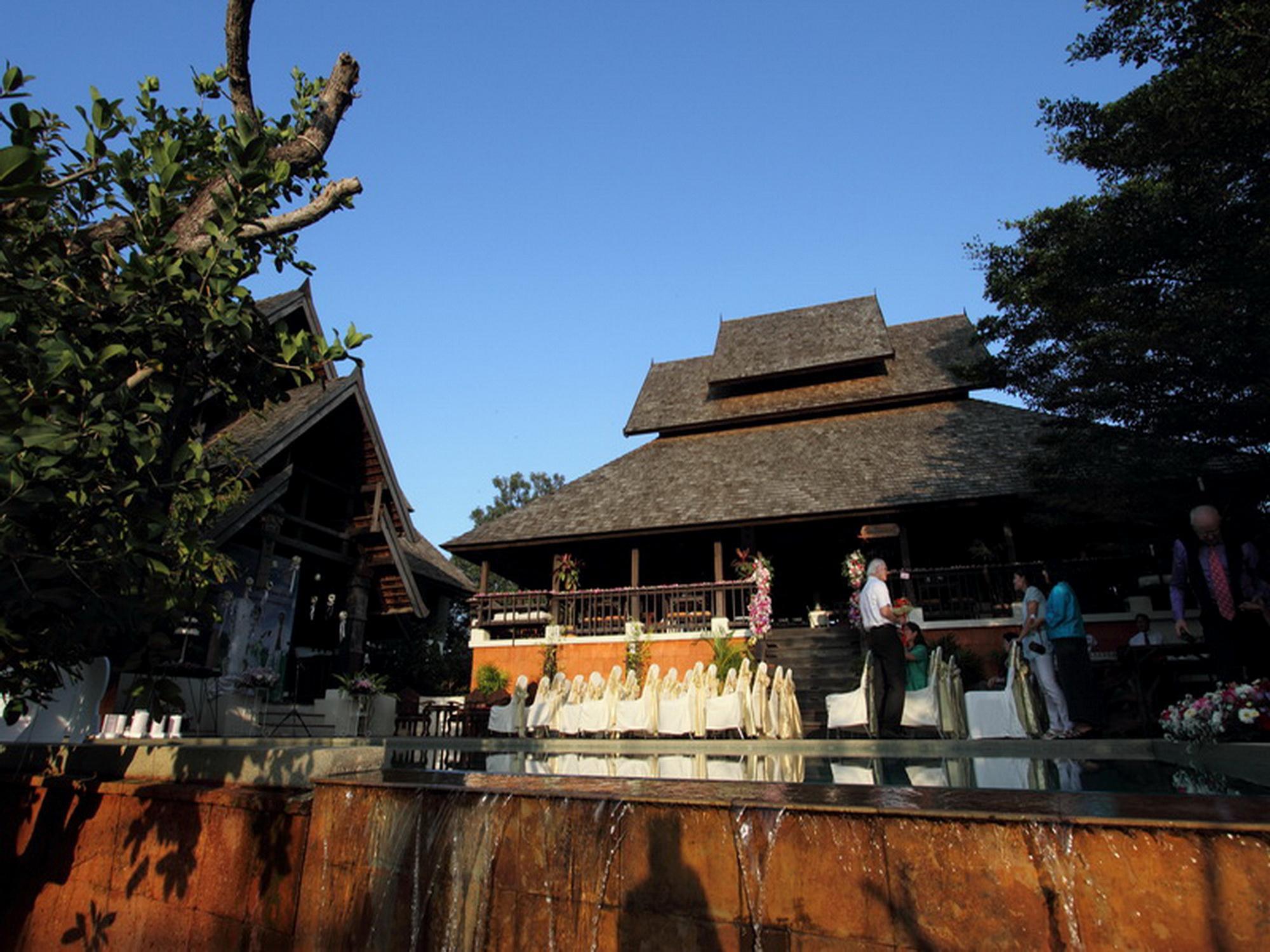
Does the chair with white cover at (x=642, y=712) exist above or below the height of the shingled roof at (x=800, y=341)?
below

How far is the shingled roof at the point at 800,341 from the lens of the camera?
22.8m

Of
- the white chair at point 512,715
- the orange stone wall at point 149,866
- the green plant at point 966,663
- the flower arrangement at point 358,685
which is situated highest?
the green plant at point 966,663

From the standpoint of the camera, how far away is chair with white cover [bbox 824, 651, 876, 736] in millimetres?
8961

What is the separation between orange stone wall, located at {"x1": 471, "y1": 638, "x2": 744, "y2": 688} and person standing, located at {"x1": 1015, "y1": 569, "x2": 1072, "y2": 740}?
7972mm

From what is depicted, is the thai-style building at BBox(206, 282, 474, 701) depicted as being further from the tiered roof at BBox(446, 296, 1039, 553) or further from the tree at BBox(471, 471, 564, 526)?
the tree at BBox(471, 471, 564, 526)

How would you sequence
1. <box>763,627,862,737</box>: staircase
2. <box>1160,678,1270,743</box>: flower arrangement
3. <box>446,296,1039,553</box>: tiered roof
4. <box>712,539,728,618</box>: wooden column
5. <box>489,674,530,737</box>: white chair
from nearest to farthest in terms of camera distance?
<box>1160,678,1270,743</box>: flower arrangement, <box>489,674,530,737</box>: white chair, <box>763,627,862,737</box>: staircase, <box>712,539,728,618</box>: wooden column, <box>446,296,1039,553</box>: tiered roof

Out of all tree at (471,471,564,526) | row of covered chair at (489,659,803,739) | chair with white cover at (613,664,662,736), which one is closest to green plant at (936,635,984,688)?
row of covered chair at (489,659,803,739)

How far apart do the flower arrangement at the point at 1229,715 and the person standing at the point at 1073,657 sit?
1494mm

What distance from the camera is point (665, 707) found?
10.3 m

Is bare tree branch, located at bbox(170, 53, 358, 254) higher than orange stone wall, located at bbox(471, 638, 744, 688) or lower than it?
higher

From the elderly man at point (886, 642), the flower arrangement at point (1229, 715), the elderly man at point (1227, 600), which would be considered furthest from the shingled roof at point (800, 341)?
the flower arrangement at point (1229, 715)

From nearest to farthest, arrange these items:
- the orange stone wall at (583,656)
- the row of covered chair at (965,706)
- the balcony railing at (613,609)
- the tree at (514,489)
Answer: the row of covered chair at (965,706)
the orange stone wall at (583,656)
the balcony railing at (613,609)
the tree at (514,489)

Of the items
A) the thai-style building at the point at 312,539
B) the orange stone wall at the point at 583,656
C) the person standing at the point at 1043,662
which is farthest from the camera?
the orange stone wall at the point at 583,656

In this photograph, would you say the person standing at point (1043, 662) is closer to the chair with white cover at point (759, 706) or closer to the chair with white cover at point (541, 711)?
the chair with white cover at point (759, 706)
